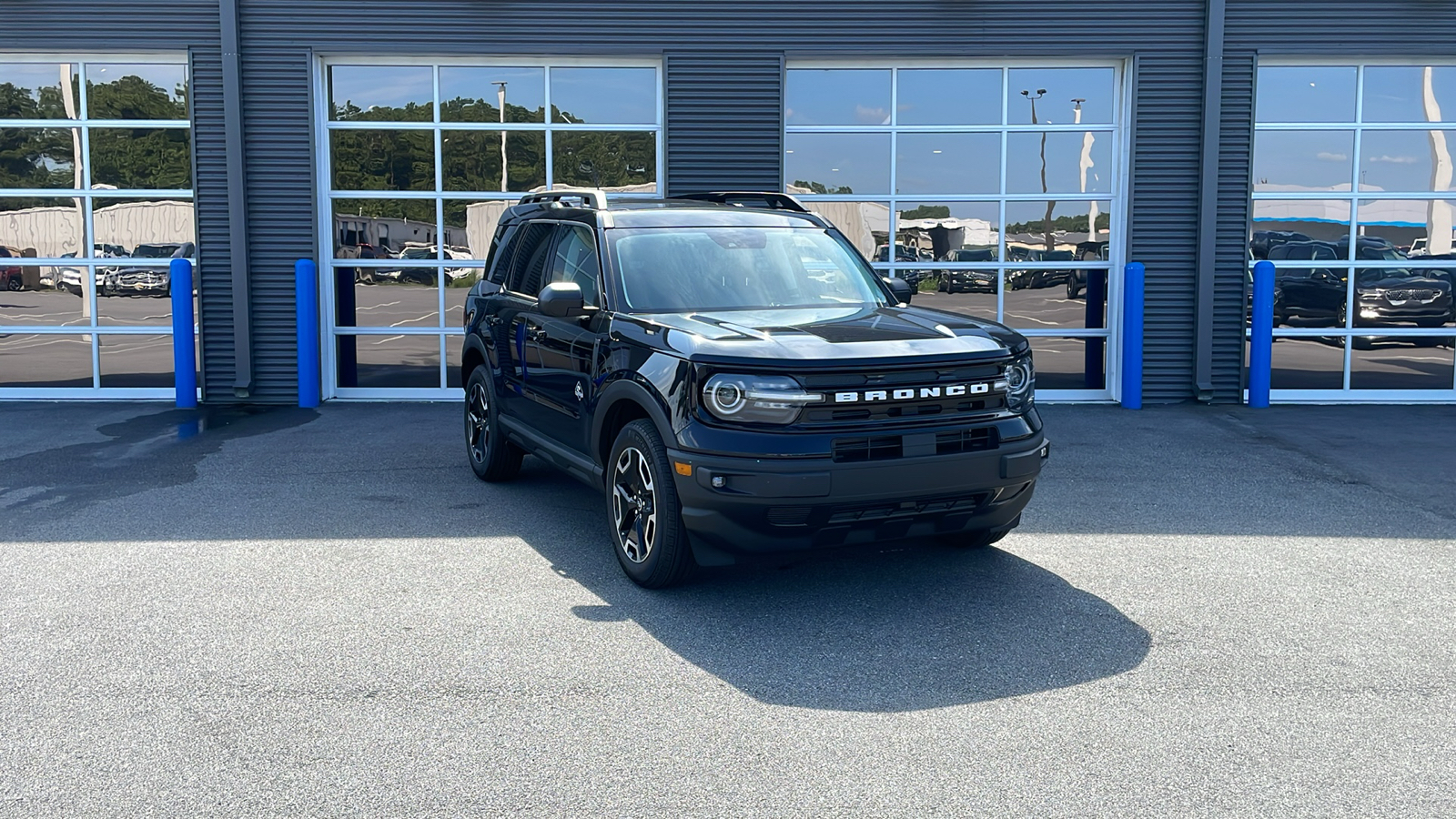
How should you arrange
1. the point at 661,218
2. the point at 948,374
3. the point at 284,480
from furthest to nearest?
1. the point at 284,480
2. the point at 661,218
3. the point at 948,374

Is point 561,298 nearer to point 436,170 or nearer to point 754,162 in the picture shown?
point 754,162

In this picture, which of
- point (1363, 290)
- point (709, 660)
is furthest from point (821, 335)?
point (1363, 290)

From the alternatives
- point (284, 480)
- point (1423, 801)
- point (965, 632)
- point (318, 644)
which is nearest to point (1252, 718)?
point (1423, 801)

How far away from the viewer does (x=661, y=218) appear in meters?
7.02

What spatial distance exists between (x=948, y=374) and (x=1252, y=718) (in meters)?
1.91

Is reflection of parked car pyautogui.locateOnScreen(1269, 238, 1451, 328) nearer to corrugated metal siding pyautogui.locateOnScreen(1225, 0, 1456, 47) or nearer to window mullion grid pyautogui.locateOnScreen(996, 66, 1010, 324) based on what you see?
corrugated metal siding pyautogui.locateOnScreen(1225, 0, 1456, 47)

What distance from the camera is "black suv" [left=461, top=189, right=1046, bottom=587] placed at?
17.9ft

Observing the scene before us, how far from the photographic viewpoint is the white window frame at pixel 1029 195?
1242 cm

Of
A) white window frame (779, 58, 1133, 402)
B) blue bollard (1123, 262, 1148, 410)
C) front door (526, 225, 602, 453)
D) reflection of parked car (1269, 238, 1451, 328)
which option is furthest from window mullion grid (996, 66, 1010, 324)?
front door (526, 225, 602, 453)

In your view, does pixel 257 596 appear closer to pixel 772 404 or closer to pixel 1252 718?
pixel 772 404

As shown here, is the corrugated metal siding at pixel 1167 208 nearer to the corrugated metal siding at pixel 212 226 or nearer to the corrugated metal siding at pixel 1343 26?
the corrugated metal siding at pixel 1343 26

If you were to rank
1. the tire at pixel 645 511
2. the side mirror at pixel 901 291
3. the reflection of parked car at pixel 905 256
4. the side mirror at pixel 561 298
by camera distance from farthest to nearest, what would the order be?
the reflection of parked car at pixel 905 256, the side mirror at pixel 901 291, the side mirror at pixel 561 298, the tire at pixel 645 511

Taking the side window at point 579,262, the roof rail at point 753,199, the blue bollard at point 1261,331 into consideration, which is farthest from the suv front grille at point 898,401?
the blue bollard at point 1261,331

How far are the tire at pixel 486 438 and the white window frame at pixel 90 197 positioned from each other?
190 inches
